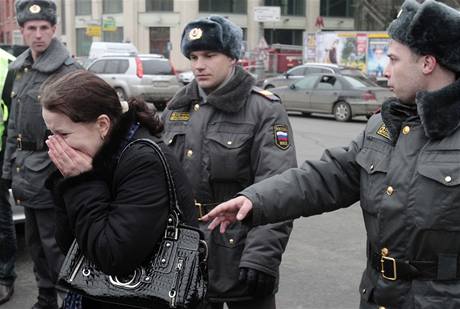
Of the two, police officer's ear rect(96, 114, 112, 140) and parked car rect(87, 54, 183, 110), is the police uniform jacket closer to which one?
police officer's ear rect(96, 114, 112, 140)

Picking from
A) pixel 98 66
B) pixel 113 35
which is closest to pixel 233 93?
pixel 98 66

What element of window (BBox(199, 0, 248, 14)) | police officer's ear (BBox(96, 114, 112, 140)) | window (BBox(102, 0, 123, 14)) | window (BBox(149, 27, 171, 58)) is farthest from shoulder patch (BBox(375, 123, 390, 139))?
window (BBox(102, 0, 123, 14))

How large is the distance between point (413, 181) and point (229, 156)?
1.10 meters

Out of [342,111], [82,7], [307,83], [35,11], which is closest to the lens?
[35,11]

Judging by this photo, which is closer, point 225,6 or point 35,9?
point 35,9

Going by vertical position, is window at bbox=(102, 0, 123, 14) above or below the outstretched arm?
above

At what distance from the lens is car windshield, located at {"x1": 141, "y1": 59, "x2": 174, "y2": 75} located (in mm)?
21672

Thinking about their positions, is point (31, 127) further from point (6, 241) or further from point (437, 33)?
point (437, 33)

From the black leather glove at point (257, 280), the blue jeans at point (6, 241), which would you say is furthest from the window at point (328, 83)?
the black leather glove at point (257, 280)

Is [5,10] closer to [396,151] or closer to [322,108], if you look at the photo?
[322,108]

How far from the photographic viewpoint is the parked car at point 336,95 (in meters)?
17.5

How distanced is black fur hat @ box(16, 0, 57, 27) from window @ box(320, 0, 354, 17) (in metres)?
53.6

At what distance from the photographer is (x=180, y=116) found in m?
3.29

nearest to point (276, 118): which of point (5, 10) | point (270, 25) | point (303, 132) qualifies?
point (303, 132)
